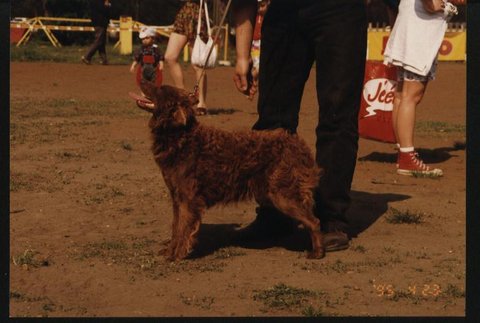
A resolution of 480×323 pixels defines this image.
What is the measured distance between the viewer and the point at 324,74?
23.1 ft

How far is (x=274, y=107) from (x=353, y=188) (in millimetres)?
2332

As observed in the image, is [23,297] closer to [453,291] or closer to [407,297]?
[407,297]

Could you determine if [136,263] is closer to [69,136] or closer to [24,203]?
[24,203]

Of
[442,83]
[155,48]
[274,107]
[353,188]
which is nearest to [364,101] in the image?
[353,188]

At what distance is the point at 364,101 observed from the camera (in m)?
11.3

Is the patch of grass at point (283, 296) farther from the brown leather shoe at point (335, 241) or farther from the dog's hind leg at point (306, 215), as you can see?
the brown leather shoe at point (335, 241)

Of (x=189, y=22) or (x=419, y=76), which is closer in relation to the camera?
(x=419, y=76)

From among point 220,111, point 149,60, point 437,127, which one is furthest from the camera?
point 149,60

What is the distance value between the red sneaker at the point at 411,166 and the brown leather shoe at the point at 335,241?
10.9 feet

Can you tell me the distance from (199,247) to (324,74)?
1440 mm

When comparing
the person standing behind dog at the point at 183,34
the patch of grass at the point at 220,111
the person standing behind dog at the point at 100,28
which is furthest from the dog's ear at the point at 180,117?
the person standing behind dog at the point at 100,28

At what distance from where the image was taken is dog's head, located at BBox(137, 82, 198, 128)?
253 inches

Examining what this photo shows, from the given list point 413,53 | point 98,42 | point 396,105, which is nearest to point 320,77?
point 413,53

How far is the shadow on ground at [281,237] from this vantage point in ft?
23.4
